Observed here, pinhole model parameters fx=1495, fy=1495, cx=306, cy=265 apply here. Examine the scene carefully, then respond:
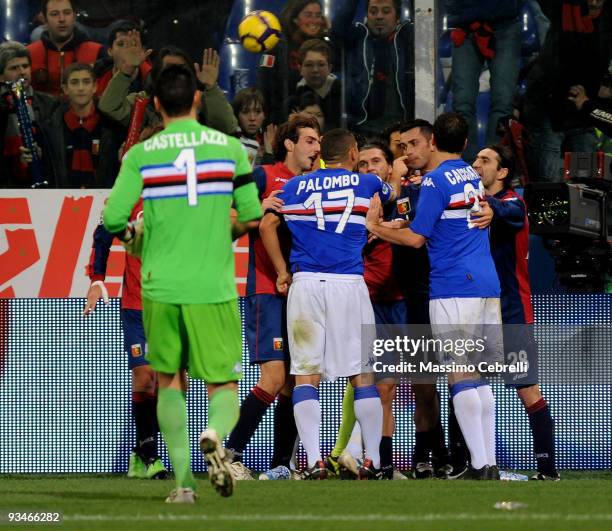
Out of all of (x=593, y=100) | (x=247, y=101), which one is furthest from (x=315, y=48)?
(x=593, y=100)

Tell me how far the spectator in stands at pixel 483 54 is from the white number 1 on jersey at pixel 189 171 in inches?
295

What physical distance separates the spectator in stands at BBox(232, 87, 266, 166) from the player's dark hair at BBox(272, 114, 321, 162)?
14.2ft

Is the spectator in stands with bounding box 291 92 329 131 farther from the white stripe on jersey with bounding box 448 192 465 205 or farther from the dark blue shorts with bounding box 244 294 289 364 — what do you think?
the white stripe on jersey with bounding box 448 192 465 205

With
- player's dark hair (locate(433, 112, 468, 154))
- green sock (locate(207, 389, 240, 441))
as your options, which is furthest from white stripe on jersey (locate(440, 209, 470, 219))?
green sock (locate(207, 389, 240, 441))

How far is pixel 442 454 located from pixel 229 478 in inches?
129

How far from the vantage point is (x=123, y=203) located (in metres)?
6.72

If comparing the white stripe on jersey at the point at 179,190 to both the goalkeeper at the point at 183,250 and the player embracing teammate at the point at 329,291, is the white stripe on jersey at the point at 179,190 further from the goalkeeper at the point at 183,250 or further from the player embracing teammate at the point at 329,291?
the player embracing teammate at the point at 329,291

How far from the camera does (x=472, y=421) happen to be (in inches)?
338

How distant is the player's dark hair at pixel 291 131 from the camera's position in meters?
9.39

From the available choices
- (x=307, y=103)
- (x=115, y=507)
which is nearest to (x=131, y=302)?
(x=115, y=507)

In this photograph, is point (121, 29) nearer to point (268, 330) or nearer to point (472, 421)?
point (268, 330)

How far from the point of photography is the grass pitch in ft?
20.0

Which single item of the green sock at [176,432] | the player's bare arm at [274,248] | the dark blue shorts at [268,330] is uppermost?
the player's bare arm at [274,248]

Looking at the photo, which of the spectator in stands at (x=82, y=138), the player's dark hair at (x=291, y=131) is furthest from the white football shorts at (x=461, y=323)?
the spectator in stands at (x=82, y=138)
